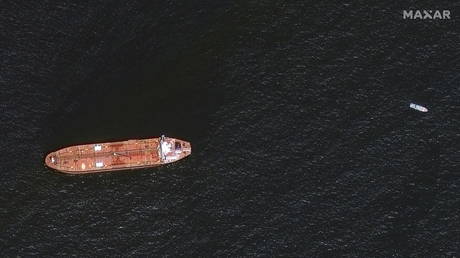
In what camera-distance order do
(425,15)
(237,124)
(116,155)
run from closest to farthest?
1. (116,155)
2. (237,124)
3. (425,15)

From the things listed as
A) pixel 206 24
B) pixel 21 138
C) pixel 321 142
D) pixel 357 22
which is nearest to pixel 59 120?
pixel 21 138

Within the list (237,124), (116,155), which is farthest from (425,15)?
(116,155)

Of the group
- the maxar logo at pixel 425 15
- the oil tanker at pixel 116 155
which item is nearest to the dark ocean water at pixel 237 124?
the maxar logo at pixel 425 15

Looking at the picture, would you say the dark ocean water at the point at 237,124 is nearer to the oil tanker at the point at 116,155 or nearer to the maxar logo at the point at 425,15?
the maxar logo at the point at 425,15

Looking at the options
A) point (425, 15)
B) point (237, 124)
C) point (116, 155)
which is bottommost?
point (116, 155)

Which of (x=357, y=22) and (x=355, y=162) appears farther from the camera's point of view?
(x=357, y=22)

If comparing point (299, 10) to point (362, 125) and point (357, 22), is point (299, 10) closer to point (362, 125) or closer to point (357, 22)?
point (357, 22)

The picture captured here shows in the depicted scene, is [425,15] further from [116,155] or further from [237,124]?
[116,155]
